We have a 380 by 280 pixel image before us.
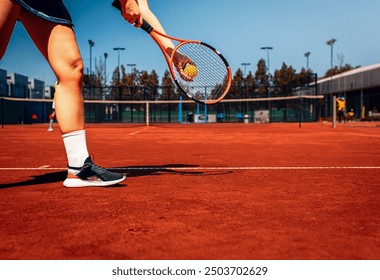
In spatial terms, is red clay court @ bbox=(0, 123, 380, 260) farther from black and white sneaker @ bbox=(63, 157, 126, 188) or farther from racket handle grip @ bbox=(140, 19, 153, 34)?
racket handle grip @ bbox=(140, 19, 153, 34)

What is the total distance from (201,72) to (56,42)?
1.47 m

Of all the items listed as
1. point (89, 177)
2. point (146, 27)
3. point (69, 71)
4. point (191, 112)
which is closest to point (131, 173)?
point (89, 177)

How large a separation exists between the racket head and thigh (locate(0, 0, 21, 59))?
138 centimetres

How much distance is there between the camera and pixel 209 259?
1365 mm

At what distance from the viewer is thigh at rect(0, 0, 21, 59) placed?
8.52 feet

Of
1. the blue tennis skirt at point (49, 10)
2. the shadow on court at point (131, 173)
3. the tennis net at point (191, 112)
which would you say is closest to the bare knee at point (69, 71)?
the blue tennis skirt at point (49, 10)

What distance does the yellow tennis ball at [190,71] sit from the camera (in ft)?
12.3

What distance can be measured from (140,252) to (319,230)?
2.59ft

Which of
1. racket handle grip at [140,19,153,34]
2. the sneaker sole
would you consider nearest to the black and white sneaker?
the sneaker sole

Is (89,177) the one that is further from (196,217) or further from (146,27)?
(146,27)

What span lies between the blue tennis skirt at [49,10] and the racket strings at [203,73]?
1.14 metres
